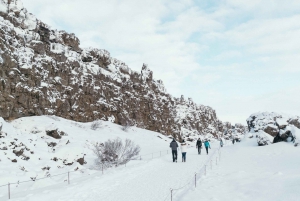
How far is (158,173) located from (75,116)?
2965cm

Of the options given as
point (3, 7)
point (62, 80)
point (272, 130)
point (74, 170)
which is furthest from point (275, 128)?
point (3, 7)

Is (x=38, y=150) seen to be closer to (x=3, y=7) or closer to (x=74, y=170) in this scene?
(x=74, y=170)

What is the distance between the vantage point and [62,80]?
39062 millimetres

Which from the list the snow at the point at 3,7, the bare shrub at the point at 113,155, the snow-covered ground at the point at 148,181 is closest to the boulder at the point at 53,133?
the snow-covered ground at the point at 148,181

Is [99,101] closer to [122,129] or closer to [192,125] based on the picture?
[122,129]

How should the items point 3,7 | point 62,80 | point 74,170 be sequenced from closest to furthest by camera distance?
point 74,170, point 3,7, point 62,80

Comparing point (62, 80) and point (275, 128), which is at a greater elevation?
point (62, 80)

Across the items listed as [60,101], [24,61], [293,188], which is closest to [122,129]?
[60,101]

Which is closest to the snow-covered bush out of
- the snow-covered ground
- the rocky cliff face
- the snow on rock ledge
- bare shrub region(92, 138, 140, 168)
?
the snow on rock ledge

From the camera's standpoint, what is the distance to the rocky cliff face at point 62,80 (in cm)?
3142

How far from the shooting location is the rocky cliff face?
3142 cm

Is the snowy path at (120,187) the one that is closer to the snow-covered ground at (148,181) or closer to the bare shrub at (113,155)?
the snow-covered ground at (148,181)

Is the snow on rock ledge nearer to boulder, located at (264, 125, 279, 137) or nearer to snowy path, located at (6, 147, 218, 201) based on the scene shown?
boulder, located at (264, 125, 279, 137)

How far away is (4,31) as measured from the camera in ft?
101
